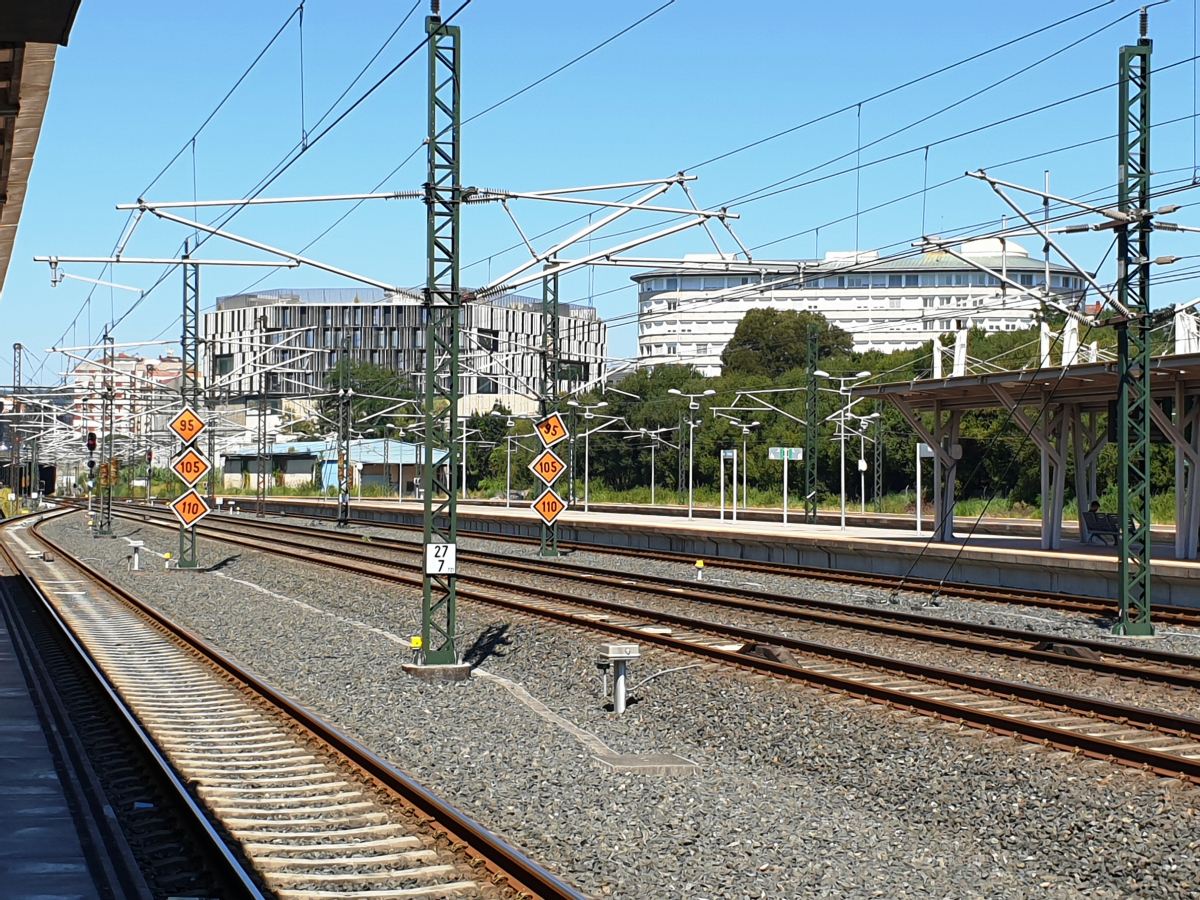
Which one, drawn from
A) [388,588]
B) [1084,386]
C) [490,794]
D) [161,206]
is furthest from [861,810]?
[1084,386]

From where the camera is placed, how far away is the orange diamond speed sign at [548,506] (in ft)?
108

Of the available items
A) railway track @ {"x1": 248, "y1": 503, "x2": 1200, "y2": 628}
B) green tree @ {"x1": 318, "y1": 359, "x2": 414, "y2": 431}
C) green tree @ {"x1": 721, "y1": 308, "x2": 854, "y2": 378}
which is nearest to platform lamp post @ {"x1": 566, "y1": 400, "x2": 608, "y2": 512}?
railway track @ {"x1": 248, "y1": 503, "x2": 1200, "y2": 628}

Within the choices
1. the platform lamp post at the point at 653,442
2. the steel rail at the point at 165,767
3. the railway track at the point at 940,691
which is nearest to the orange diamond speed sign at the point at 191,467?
the steel rail at the point at 165,767

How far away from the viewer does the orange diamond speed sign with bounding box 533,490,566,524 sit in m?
33.0

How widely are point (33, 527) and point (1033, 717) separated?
58.8 metres

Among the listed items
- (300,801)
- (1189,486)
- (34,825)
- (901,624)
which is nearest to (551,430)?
(901,624)

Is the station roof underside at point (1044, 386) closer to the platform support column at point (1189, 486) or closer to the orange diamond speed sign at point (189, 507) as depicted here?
the platform support column at point (1189, 486)

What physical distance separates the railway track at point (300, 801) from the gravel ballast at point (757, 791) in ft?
1.63

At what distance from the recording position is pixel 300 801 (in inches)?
400

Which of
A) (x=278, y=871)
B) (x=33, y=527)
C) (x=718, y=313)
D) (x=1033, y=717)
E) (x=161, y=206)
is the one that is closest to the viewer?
(x=278, y=871)

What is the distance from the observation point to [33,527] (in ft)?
208

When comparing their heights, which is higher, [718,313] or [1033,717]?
[718,313]

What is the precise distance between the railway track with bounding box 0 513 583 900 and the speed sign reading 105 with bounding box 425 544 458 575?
2623 millimetres

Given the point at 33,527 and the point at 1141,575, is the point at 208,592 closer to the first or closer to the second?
the point at 1141,575
